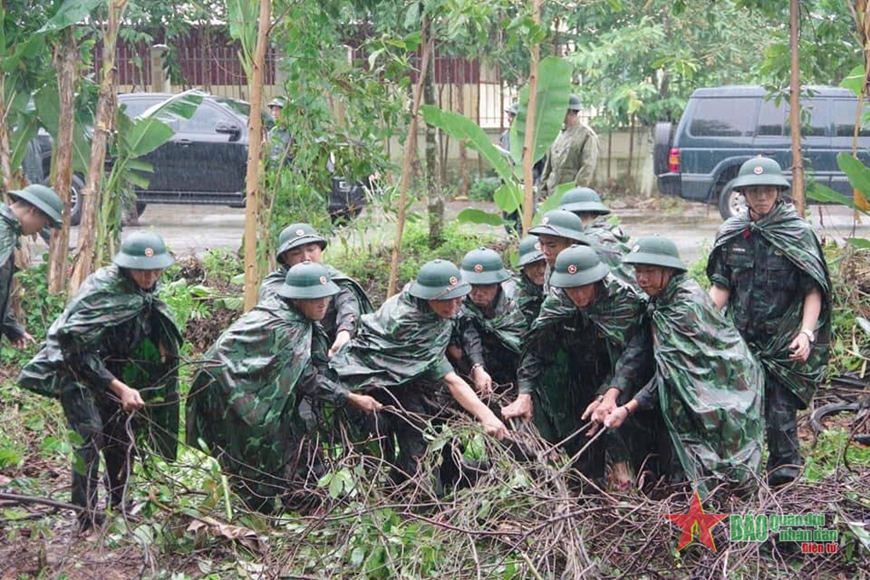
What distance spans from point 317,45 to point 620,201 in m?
10.5

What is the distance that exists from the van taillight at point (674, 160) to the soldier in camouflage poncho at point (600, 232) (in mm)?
8126

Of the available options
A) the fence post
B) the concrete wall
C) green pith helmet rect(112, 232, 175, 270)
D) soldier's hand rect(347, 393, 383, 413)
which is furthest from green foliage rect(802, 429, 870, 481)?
the fence post

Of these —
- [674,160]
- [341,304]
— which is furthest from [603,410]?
[674,160]

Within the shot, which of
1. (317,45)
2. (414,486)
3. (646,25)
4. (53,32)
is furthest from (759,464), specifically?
(646,25)

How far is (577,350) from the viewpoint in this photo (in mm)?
6348

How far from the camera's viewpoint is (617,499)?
5.38 metres

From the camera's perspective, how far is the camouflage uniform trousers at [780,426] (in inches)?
247

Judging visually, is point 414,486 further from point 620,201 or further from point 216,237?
point 620,201

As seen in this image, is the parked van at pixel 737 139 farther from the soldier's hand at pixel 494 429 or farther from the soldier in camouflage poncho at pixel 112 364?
the soldier in camouflage poncho at pixel 112 364

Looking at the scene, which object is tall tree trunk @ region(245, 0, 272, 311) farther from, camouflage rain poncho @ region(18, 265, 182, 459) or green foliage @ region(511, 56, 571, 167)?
camouflage rain poncho @ region(18, 265, 182, 459)

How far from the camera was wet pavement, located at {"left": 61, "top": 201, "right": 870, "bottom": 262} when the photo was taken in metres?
13.7

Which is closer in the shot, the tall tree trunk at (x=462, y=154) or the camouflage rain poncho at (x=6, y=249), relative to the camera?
the camouflage rain poncho at (x=6, y=249)

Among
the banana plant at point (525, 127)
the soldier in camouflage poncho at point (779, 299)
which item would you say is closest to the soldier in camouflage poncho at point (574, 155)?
the banana plant at point (525, 127)

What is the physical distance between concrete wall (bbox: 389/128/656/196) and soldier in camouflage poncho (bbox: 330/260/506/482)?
13.4m
